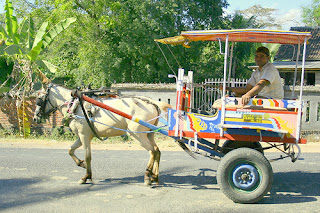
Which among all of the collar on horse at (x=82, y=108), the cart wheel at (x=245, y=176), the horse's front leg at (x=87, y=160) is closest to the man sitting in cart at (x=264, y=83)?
the cart wheel at (x=245, y=176)

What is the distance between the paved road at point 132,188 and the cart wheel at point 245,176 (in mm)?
161

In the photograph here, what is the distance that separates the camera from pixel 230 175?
4.80 meters

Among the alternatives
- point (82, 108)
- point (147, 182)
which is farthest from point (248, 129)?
point (82, 108)

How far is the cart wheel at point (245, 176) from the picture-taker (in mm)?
4707

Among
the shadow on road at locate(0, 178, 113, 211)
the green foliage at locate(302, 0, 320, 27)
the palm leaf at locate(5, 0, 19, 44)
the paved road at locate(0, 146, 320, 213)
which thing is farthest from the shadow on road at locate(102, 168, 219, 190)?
the green foliage at locate(302, 0, 320, 27)

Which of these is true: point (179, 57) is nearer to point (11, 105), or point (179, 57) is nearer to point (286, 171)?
point (11, 105)

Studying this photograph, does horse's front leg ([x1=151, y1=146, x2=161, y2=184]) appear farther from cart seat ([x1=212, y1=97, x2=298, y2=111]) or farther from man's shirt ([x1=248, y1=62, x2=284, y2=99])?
man's shirt ([x1=248, y1=62, x2=284, y2=99])

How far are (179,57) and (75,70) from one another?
5.60 m

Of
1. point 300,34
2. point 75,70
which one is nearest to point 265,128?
point 300,34

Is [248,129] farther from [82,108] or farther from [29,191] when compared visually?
[29,191]

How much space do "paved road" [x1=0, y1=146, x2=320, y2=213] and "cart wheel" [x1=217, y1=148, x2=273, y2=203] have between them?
0.53 ft

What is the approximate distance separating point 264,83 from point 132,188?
2795 mm

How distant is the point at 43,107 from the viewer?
6.12m

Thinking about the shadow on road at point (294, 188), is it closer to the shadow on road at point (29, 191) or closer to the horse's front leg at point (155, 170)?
the horse's front leg at point (155, 170)
